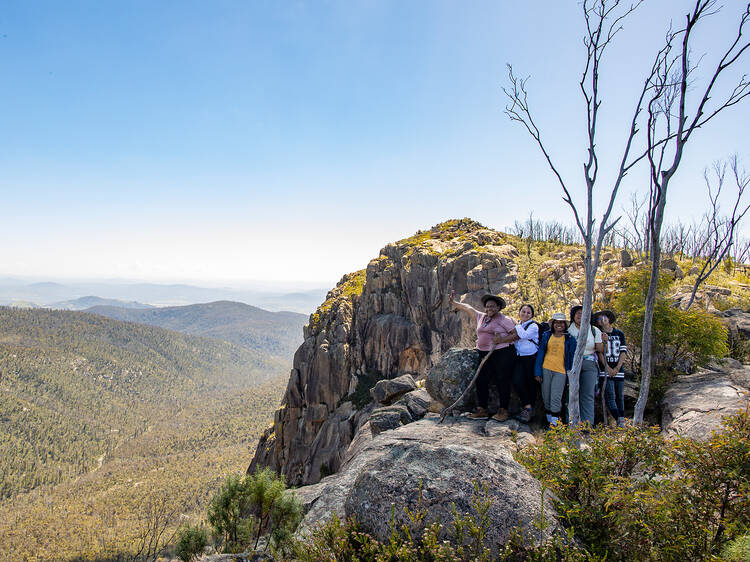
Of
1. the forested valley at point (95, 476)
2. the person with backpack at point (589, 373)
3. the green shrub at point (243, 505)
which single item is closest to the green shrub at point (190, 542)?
the green shrub at point (243, 505)

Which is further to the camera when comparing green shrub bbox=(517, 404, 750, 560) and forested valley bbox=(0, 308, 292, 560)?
forested valley bbox=(0, 308, 292, 560)

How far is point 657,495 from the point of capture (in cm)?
357

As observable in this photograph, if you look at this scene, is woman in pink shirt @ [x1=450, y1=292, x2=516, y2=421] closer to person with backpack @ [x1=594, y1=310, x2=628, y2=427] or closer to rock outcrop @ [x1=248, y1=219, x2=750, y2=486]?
person with backpack @ [x1=594, y1=310, x2=628, y2=427]

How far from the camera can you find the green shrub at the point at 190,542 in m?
18.2

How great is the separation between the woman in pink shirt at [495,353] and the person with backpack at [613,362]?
2153 millimetres

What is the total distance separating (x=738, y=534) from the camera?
3.12m

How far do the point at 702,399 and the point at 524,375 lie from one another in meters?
4.08

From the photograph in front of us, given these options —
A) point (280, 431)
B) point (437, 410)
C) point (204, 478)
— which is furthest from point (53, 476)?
point (437, 410)

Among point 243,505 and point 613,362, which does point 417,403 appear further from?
point 243,505

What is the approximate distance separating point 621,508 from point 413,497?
7.17 ft

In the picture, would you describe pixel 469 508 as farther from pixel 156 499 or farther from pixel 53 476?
pixel 53 476

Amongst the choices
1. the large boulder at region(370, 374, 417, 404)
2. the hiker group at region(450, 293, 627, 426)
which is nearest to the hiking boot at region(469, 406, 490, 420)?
the hiker group at region(450, 293, 627, 426)

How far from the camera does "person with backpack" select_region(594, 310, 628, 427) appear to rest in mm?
8641

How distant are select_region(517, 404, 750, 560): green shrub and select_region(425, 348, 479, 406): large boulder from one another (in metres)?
6.25
